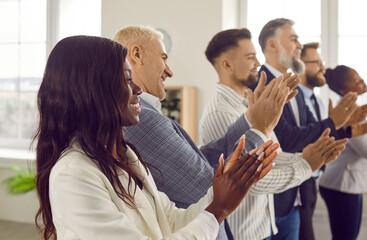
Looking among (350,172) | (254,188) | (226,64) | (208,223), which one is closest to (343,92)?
(350,172)

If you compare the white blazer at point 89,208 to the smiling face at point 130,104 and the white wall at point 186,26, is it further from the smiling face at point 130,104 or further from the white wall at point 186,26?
the white wall at point 186,26

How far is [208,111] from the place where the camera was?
1795 millimetres

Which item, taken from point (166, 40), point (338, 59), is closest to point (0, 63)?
point (166, 40)

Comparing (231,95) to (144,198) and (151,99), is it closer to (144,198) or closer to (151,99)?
(151,99)

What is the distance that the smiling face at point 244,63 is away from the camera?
1835 mm

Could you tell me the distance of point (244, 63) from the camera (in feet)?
6.02

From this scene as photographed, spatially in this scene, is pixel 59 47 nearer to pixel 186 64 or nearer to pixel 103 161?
pixel 103 161

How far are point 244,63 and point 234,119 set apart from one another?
27 cm

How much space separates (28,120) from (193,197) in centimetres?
418

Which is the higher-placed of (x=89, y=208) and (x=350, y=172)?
(x=89, y=208)

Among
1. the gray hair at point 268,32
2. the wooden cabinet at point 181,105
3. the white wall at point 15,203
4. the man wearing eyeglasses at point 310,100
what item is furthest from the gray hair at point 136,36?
the white wall at point 15,203

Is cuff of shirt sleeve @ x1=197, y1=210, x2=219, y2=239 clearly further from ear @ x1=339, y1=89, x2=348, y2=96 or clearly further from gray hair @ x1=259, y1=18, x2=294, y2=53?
ear @ x1=339, y1=89, x2=348, y2=96

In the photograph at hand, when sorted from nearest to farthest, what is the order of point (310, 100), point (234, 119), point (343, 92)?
point (234, 119) < point (310, 100) < point (343, 92)

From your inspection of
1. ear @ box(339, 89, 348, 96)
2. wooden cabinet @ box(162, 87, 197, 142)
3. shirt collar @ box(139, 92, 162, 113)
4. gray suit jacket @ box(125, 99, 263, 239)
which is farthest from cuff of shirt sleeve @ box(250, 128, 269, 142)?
wooden cabinet @ box(162, 87, 197, 142)
